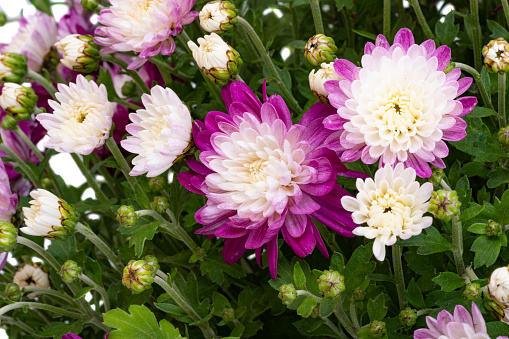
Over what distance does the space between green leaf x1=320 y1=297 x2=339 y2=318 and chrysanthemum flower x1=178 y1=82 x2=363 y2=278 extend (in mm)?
42

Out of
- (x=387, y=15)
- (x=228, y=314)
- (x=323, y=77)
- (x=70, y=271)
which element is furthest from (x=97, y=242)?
(x=387, y=15)

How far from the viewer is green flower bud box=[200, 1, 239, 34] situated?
0.56 m

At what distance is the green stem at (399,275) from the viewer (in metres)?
0.51

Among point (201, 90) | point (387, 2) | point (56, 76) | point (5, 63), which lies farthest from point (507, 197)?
point (56, 76)

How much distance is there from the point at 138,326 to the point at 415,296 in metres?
0.23

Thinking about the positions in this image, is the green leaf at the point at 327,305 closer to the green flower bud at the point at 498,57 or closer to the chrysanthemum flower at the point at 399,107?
the chrysanthemum flower at the point at 399,107

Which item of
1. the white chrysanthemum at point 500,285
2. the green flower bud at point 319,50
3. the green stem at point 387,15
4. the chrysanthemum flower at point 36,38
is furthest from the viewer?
the chrysanthemum flower at point 36,38

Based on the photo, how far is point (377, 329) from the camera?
0.52m

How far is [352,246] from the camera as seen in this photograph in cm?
67

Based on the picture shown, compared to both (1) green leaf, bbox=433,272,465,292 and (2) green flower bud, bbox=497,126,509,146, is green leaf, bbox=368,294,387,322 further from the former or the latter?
(2) green flower bud, bbox=497,126,509,146

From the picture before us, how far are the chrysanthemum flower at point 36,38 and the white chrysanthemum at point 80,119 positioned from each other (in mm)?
269

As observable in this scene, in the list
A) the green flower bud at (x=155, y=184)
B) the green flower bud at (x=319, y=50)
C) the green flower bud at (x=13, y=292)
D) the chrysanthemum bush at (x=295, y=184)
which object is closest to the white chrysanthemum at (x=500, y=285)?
the chrysanthemum bush at (x=295, y=184)

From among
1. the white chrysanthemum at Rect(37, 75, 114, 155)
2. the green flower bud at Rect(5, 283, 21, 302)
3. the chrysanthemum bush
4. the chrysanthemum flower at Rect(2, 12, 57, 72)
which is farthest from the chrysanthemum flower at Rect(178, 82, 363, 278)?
the chrysanthemum flower at Rect(2, 12, 57, 72)

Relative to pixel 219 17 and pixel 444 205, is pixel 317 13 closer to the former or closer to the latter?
pixel 219 17
